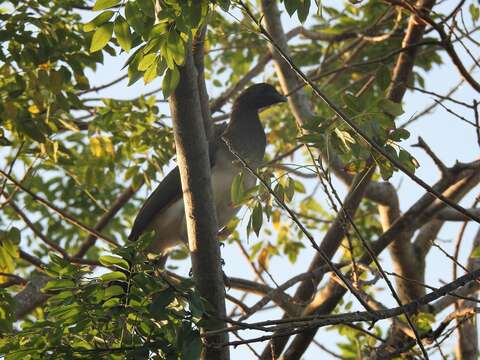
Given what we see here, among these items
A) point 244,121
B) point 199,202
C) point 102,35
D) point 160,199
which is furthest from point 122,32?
point 244,121

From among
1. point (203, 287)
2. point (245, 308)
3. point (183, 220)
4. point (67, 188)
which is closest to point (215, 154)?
point (183, 220)

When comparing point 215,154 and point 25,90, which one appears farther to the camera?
point 215,154

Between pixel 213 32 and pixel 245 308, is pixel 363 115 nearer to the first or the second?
pixel 245 308

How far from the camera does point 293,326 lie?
293 cm

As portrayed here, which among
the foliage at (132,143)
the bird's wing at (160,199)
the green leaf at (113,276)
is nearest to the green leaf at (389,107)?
the foliage at (132,143)

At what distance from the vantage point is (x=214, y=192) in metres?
5.44

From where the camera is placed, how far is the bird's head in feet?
21.2

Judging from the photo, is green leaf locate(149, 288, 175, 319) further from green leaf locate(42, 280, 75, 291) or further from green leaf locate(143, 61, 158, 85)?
green leaf locate(143, 61, 158, 85)

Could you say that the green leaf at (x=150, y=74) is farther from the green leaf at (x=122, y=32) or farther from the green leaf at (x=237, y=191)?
the green leaf at (x=237, y=191)

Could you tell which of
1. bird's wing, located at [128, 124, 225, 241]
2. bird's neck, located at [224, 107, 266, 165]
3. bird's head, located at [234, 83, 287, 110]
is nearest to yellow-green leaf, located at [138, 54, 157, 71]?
bird's wing, located at [128, 124, 225, 241]

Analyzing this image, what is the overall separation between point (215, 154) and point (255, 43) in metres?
2.62

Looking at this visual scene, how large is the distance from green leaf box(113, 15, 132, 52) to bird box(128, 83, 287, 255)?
1.94 m

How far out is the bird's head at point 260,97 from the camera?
6461 millimetres

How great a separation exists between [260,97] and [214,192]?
52.3 inches
